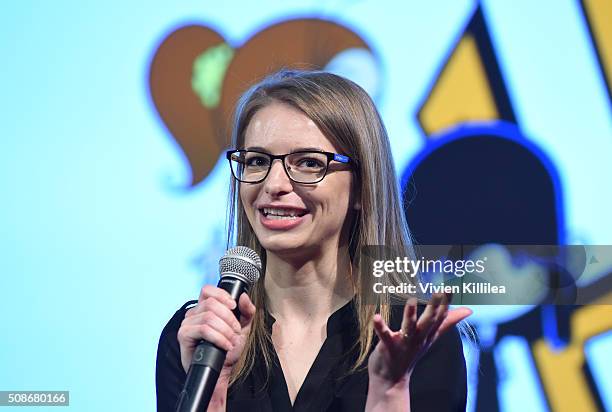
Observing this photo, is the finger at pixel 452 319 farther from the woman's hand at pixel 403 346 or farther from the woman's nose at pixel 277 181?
the woman's nose at pixel 277 181

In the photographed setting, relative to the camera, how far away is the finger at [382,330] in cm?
101

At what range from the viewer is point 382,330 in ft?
3.39

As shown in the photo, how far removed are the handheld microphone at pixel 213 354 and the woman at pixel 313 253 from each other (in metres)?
0.20

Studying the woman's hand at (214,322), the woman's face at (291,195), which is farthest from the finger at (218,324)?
the woman's face at (291,195)

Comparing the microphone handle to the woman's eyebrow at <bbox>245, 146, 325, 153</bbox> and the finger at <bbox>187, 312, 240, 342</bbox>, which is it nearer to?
the finger at <bbox>187, 312, 240, 342</bbox>

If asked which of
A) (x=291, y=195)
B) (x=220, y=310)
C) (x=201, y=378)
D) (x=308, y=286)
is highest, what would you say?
(x=291, y=195)

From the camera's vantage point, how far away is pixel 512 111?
6.64ft

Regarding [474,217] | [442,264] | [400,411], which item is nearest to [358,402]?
[400,411]

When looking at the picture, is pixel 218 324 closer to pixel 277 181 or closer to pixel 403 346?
pixel 403 346

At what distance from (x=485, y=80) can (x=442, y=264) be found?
1.67 ft

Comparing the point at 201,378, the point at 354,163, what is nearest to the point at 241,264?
the point at 201,378

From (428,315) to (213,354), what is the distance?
286mm

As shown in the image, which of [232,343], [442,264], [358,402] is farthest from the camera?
[442,264]

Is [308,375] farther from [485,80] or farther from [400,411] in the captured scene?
[485,80]
